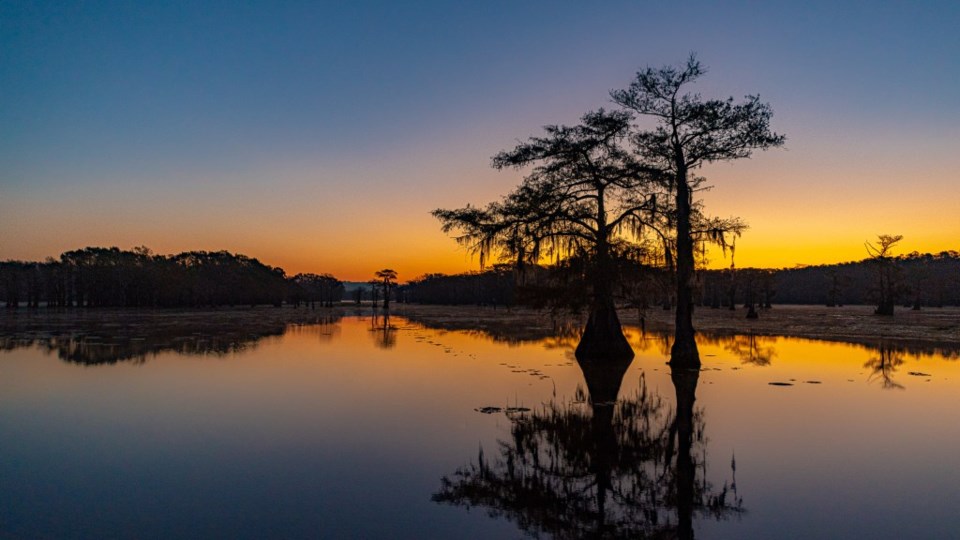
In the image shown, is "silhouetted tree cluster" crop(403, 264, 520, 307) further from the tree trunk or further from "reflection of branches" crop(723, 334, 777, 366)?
the tree trunk

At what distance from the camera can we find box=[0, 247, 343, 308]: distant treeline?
11550 centimetres

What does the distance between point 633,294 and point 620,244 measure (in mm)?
2151

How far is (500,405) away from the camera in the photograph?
45.1 ft

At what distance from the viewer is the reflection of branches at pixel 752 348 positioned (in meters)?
22.8

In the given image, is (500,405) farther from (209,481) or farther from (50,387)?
(50,387)

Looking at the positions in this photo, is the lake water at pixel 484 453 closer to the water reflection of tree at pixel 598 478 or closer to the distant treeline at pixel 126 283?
the water reflection of tree at pixel 598 478

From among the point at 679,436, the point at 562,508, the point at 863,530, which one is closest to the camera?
the point at 863,530

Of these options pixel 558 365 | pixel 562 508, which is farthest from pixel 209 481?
pixel 558 365

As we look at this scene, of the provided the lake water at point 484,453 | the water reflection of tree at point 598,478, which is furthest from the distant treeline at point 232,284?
the water reflection of tree at point 598,478

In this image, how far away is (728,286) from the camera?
332 feet

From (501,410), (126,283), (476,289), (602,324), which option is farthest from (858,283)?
(126,283)

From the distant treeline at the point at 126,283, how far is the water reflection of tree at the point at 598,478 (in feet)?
416

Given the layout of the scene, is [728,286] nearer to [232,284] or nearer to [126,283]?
[232,284]

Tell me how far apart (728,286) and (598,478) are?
339 ft
